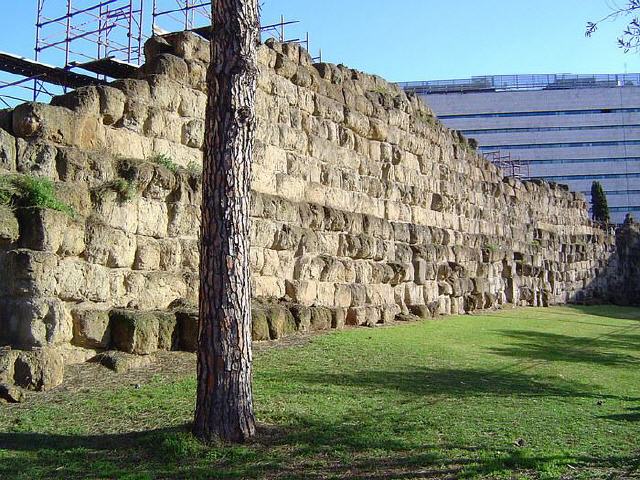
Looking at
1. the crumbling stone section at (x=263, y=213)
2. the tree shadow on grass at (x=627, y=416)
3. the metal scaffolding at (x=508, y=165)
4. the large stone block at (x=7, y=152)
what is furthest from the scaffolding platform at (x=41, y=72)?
the metal scaffolding at (x=508, y=165)

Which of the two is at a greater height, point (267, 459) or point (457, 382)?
point (457, 382)

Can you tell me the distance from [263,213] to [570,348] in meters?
6.27

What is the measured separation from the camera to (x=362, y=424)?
6434mm

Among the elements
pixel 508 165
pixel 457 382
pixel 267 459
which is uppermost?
pixel 508 165

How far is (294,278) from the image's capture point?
12.4 meters

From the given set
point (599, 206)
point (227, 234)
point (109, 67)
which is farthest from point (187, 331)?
point (599, 206)

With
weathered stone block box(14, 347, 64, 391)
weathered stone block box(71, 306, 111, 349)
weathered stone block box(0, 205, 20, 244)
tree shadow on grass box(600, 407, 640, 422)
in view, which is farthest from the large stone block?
tree shadow on grass box(600, 407, 640, 422)

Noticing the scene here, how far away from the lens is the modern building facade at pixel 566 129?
72125 mm

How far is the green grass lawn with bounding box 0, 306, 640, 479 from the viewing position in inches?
210

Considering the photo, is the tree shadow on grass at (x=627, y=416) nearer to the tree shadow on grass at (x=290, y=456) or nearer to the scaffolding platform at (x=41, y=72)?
the tree shadow on grass at (x=290, y=456)

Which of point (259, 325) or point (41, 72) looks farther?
point (41, 72)

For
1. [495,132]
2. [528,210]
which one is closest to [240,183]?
[528,210]

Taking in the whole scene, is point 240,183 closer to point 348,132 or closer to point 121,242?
point 121,242

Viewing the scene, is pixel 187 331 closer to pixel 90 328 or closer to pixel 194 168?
pixel 90 328
